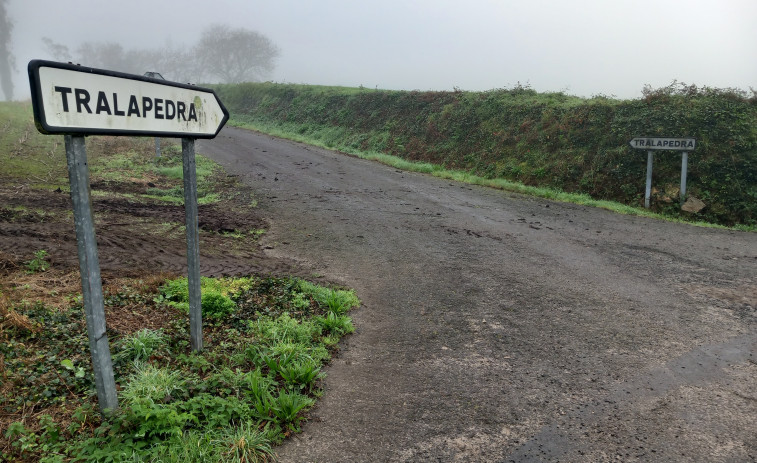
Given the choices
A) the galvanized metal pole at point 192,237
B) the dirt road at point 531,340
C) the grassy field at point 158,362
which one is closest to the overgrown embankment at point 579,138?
the dirt road at point 531,340

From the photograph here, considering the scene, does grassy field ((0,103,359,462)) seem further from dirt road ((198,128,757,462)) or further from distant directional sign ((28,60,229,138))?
distant directional sign ((28,60,229,138))

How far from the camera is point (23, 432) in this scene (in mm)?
2955

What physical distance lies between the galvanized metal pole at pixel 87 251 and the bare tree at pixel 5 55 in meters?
81.5

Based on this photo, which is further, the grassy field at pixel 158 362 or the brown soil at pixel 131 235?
the brown soil at pixel 131 235

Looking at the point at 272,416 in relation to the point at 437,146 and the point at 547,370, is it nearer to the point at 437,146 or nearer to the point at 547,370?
the point at 547,370

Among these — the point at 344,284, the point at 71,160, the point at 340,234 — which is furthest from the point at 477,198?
the point at 71,160

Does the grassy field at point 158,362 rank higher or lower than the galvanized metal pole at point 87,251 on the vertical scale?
lower

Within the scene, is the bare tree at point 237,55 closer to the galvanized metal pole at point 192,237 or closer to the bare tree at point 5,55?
the bare tree at point 5,55

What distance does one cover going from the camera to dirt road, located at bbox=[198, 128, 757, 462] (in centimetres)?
334

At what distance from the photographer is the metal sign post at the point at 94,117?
8.29 feet

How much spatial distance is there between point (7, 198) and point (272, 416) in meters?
8.28

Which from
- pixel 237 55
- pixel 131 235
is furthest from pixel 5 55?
pixel 131 235

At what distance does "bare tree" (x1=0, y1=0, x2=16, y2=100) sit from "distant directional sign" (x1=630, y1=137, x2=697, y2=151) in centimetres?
7956

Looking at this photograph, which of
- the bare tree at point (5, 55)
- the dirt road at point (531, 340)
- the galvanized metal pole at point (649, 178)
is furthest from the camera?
the bare tree at point (5, 55)
